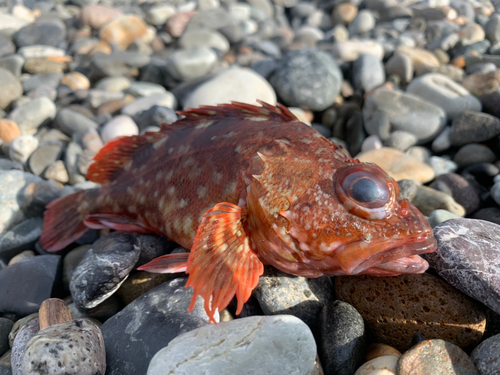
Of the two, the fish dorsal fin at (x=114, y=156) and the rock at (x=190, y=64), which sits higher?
the fish dorsal fin at (x=114, y=156)

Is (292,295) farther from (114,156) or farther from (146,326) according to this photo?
(114,156)

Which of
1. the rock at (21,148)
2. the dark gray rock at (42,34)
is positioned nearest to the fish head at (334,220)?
the rock at (21,148)

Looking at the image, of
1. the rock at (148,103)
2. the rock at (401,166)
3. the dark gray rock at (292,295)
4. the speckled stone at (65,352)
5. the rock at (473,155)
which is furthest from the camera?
the rock at (148,103)

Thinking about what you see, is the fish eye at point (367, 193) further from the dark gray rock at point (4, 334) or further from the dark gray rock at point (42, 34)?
the dark gray rock at point (42, 34)

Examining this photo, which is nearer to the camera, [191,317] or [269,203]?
[269,203]

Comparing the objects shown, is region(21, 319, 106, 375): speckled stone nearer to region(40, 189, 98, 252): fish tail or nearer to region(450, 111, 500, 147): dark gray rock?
region(40, 189, 98, 252): fish tail

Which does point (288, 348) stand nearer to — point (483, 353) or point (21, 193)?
point (483, 353)

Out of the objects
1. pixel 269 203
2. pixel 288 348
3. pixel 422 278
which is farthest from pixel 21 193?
pixel 422 278
